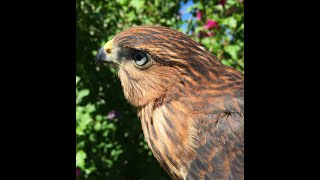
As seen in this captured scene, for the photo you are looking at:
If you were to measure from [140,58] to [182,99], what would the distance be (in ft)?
1.04

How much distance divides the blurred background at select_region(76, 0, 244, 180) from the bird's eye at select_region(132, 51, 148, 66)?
4.60ft

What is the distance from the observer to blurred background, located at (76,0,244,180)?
3.40m

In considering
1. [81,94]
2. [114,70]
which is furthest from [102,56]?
[114,70]

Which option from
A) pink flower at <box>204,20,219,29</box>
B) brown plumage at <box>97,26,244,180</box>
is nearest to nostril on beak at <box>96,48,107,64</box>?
brown plumage at <box>97,26,244,180</box>

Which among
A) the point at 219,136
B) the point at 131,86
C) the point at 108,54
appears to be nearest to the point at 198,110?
the point at 219,136

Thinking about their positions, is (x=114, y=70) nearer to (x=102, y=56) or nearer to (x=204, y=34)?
(x=204, y=34)

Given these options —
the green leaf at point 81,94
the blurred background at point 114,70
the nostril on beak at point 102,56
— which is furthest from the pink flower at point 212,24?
the nostril on beak at point 102,56

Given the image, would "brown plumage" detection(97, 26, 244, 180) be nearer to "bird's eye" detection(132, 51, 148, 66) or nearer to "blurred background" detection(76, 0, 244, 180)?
"bird's eye" detection(132, 51, 148, 66)

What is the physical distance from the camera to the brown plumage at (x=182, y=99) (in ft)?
5.75

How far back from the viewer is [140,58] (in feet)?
6.50
